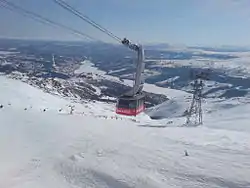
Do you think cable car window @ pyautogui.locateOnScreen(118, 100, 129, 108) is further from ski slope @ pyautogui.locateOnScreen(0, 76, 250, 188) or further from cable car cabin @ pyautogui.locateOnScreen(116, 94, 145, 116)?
ski slope @ pyautogui.locateOnScreen(0, 76, 250, 188)

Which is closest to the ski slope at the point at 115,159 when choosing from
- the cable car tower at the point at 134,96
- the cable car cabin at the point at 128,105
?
the cable car cabin at the point at 128,105

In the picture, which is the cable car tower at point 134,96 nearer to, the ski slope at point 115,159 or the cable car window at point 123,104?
the cable car window at point 123,104

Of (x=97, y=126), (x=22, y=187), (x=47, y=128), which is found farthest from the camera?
(x=97, y=126)

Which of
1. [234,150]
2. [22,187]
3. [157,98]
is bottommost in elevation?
[22,187]

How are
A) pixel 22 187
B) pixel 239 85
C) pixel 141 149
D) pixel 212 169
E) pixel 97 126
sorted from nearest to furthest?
pixel 22 187
pixel 212 169
pixel 141 149
pixel 97 126
pixel 239 85

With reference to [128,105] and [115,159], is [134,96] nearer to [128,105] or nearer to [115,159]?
[128,105]

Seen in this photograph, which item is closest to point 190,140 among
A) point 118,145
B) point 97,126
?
point 118,145

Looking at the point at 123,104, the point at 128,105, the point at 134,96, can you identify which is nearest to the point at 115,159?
the point at 128,105

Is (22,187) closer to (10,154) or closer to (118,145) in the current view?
(10,154)

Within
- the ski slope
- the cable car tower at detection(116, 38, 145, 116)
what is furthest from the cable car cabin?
the ski slope
